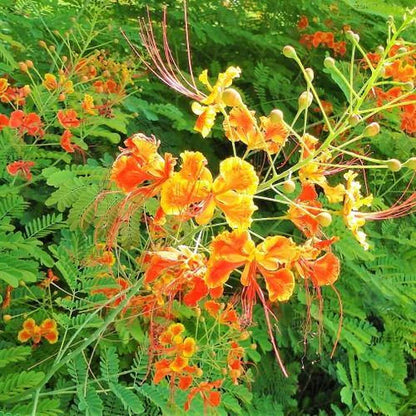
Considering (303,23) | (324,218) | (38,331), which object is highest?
(324,218)

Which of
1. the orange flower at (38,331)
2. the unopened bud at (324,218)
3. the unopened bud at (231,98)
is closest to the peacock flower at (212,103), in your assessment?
the unopened bud at (231,98)

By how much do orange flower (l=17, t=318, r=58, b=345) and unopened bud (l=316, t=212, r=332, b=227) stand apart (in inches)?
43.8

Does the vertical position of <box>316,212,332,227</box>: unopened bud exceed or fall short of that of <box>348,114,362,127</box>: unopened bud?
it falls short

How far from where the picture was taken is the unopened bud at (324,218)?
1.36 meters

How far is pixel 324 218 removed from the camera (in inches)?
53.7

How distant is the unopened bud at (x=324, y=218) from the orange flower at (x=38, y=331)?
1.11 metres

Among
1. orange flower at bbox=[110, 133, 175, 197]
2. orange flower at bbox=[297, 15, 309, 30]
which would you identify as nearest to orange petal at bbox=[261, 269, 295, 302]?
orange flower at bbox=[110, 133, 175, 197]

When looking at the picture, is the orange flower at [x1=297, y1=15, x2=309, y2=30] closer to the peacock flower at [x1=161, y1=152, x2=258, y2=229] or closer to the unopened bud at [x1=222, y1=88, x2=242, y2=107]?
the unopened bud at [x1=222, y1=88, x2=242, y2=107]

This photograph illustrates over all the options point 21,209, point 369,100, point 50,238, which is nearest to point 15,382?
point 21,209

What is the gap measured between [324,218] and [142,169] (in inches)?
15.6

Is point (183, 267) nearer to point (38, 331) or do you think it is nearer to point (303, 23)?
point (38, 331)

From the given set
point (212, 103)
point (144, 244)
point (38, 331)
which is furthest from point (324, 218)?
point (38, 331)

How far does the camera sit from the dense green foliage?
6.61ft

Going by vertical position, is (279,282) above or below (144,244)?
above
